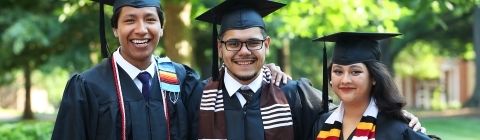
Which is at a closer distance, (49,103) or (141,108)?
(141,108)

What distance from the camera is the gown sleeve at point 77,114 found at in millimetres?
3541

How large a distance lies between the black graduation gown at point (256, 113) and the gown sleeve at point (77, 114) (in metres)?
0.62

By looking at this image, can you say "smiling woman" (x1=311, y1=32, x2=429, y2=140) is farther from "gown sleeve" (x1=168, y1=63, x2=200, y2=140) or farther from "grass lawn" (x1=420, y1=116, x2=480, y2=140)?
"grass lawn" (x1=420, y1=116, x2=480, y2=140)

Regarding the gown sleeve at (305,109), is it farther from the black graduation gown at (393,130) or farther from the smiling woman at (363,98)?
the black graduation gown at (393,130)

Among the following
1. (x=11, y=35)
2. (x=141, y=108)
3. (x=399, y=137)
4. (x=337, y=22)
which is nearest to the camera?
(x=399, y=137)

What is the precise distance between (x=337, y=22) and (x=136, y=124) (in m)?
4.77

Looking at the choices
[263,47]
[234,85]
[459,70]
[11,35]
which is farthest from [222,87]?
[459,70]

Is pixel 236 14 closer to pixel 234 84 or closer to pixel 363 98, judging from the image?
pixel 234 84

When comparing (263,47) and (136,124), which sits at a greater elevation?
(263,47)

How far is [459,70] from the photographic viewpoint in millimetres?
32312

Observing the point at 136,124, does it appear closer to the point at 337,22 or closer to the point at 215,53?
the point at 215,53

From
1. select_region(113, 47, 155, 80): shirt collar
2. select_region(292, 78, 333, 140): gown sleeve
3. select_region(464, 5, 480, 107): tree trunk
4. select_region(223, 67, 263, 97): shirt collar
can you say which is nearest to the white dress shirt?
select_region(113, 47, 155, 80): shirt collar

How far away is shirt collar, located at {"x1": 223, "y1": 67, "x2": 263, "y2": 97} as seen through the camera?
12.8 ft

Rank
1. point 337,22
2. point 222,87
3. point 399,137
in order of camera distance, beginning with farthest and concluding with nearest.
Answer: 1. point 337,22
2. point 222,87
3. point 399,137
